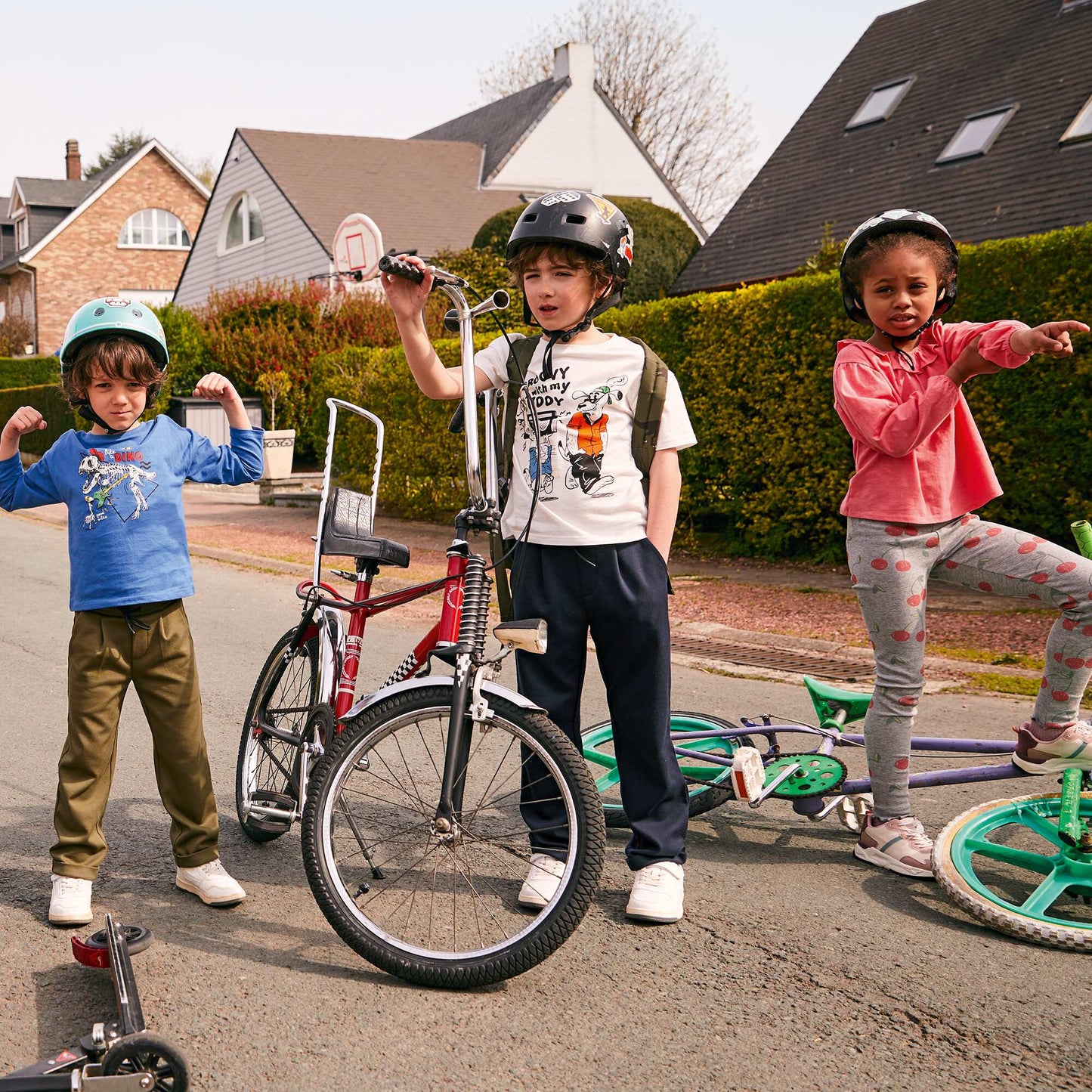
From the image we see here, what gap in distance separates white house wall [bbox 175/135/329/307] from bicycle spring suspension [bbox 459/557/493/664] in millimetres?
27270

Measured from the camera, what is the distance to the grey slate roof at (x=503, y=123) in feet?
113

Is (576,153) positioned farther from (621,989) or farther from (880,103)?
(621,989)

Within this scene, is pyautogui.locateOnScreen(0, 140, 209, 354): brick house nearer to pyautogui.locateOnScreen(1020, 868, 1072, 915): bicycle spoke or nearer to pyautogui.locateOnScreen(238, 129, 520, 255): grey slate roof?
pyautogui.locateOnScreen(238, 129, 520, 255): grey slate roof

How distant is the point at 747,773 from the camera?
3818 mm

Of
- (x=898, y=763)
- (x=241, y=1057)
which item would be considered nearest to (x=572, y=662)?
(x=898, y=763)

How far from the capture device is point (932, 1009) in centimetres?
293

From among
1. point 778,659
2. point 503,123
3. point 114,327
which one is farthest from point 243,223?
point 114,327

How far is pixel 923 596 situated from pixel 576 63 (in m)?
33.8

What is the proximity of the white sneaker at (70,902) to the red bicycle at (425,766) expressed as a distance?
1.99 feet

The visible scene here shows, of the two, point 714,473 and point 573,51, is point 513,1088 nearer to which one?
point 714,473

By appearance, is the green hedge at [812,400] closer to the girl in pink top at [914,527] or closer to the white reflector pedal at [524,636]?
the girl in pink top at [914,527]

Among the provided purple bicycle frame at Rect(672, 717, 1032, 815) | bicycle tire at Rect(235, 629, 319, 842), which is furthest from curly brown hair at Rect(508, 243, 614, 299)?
purple bicycle frame at Rect(672, 717, 1032, 815)

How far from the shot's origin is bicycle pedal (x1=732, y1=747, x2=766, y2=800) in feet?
12.5

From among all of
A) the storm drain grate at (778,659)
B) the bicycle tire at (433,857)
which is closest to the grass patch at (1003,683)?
the storm drain grate at (778,659)
